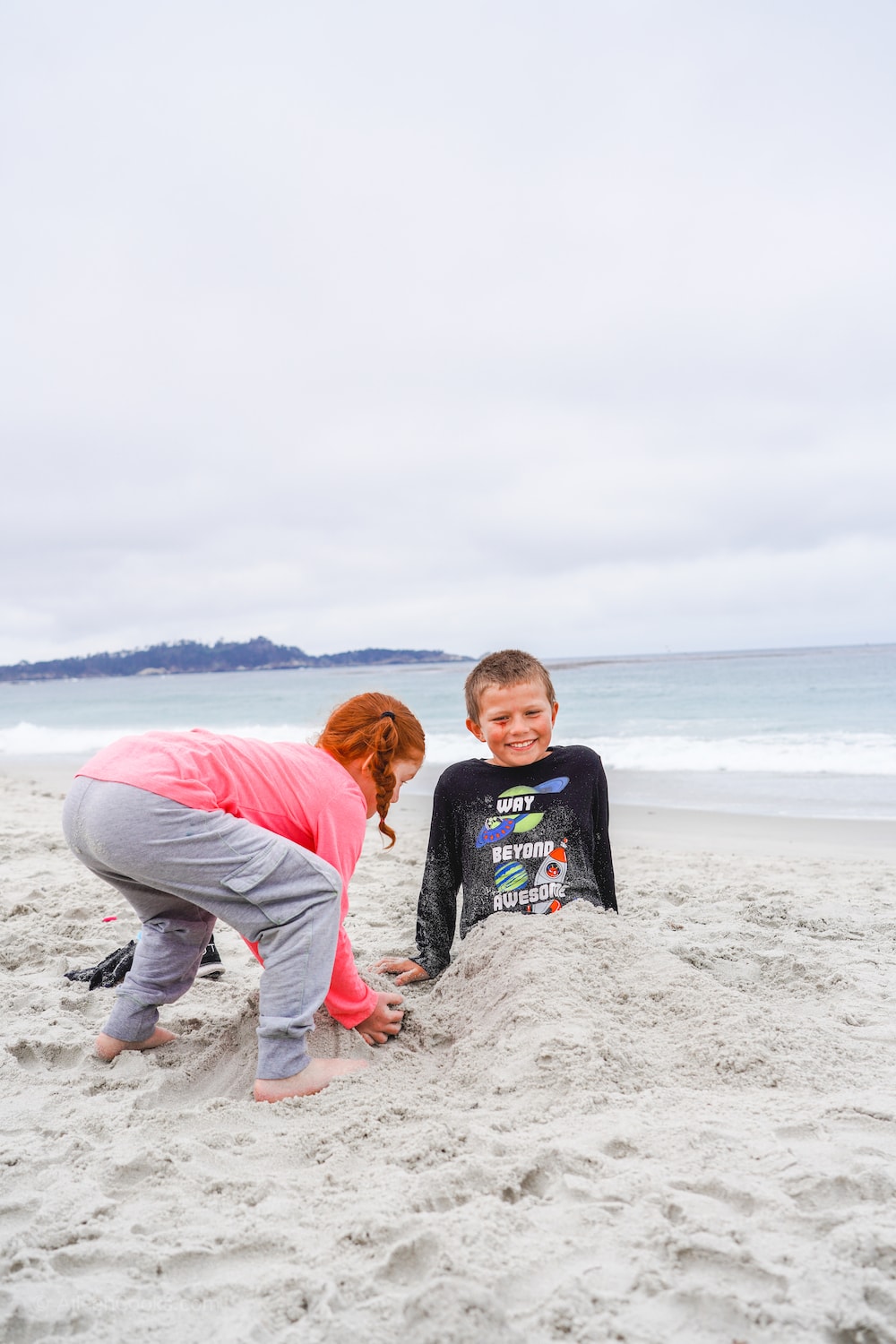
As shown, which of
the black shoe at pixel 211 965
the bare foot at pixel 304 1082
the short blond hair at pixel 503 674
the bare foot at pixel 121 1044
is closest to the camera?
the bare foot at pixel 304 1082

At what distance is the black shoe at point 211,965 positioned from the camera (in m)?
3.33

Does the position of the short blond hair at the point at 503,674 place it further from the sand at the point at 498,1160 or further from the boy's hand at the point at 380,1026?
the boy's hand at the point at 380,1026

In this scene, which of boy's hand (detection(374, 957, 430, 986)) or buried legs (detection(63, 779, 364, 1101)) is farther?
boy's hand (detection(374, 957, 430, 986))

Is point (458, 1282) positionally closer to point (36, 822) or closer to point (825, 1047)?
point (825, 1047)

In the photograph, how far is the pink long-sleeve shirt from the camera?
2398 millimetres

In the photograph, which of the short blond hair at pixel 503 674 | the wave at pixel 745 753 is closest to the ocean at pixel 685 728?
the wave at pixel 745 753

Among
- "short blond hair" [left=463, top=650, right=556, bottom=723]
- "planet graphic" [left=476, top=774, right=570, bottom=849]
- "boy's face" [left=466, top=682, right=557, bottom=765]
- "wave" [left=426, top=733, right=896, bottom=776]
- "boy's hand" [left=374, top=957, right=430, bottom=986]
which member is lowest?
"wave" [left=426, top=733, right=896, bottom=776]

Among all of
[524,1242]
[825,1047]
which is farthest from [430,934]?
[524,1242]

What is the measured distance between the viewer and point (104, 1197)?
1.72 m

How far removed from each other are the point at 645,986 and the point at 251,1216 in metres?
1.36

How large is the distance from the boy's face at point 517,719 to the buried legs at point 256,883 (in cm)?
107

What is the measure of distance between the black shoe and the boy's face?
1.37 metres

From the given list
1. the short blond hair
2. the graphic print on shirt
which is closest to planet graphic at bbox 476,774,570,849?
the graphic print on shirt

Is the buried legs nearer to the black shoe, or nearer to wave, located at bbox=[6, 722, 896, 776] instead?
the black shoe
